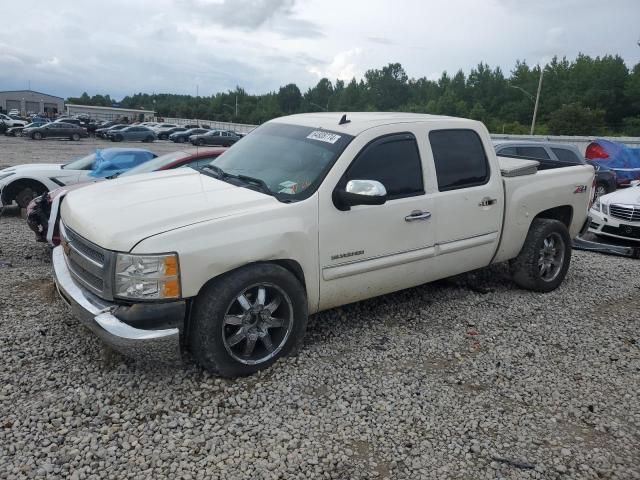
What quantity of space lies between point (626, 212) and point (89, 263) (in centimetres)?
812

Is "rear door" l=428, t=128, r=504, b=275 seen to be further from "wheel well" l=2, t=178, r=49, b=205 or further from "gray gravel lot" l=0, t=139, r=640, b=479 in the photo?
"wheel well" l=2, t=178, r=49, b=205

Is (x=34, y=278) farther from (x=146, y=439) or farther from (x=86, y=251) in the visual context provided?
(x=146, y=439)

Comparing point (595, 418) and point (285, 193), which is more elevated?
point (285, 193)

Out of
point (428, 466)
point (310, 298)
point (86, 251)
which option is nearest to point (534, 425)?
point (428, 466)

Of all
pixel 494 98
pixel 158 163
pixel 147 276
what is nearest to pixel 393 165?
pixel 147 276

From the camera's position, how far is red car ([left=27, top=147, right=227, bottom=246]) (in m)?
5.54

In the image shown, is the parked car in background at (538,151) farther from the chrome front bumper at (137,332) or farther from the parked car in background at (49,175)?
the chrome front bumper at (137,332)

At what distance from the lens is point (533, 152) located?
1114 cm

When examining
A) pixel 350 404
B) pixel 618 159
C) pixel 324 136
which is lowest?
pixel 350 404

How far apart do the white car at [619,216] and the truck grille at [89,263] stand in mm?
8052

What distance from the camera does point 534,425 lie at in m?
3.34

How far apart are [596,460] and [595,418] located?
464 millimetres

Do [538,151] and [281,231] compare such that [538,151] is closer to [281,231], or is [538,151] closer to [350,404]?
[281,231]

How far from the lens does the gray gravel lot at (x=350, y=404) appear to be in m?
2.92
